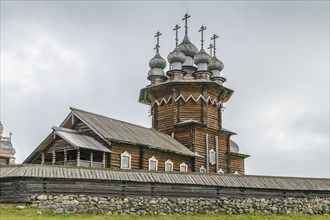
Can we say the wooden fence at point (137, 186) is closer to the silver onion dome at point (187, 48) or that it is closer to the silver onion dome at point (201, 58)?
the silver onion dome at point (201, 58)

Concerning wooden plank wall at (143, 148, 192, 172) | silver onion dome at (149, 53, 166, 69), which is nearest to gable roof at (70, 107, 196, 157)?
wooden plank wall at (143, 148, 192, 172)

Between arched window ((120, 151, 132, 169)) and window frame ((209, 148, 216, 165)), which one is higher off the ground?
window frame ((209, 148, 216, 165))

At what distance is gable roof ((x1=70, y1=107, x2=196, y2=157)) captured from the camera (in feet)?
94.7

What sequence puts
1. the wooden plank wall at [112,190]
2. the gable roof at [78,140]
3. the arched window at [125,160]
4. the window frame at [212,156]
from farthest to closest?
the window frame at [212,156]
the arched window at [125,160]
the gable roof at [78,140]
the wooden plank wall at [112,190]

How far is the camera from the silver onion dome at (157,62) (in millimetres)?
41812

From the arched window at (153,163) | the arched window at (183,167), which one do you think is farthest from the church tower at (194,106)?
the arched window at (153,163)

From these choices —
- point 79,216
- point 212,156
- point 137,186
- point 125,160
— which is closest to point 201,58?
point 212,156

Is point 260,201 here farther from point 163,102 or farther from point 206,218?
point 163,102

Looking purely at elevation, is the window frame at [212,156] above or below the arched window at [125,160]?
above

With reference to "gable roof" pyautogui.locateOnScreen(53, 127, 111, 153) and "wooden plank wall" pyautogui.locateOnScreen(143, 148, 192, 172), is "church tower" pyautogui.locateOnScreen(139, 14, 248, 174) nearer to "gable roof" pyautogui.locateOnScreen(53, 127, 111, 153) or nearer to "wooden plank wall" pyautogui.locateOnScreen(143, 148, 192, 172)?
"wooden plank wall" pyautogui.locateOnScreen(143, 148, 192, 172)

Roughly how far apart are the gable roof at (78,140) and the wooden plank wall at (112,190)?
243 inches

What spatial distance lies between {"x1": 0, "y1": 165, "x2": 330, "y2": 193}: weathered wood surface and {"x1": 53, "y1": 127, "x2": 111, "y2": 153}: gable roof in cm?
589

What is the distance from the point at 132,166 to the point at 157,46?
16278mm

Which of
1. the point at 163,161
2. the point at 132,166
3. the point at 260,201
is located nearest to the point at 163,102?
the point at 163,161
